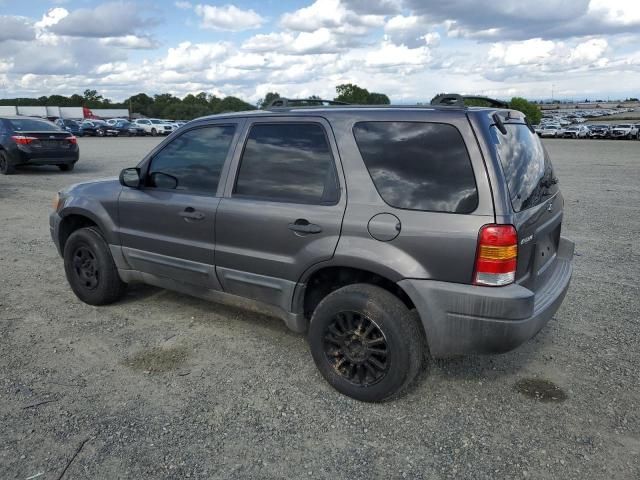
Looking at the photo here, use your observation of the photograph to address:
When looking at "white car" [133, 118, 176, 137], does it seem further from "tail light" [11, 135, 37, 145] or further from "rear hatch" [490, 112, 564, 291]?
"rear hatch" [490, 112, 564, 291]

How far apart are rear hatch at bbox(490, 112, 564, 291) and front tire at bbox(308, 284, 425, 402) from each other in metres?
0.74

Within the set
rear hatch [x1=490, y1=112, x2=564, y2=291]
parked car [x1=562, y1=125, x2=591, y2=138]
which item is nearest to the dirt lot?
rear hatch [x1=490, y1=112, x2=564, y2=291]

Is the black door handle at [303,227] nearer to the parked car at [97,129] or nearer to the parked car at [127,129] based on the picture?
the parked car at [97,129]

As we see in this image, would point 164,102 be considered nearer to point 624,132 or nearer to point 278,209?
point 624,132

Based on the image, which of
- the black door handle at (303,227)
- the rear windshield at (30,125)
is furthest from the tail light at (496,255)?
the rear windshield at (30,125)

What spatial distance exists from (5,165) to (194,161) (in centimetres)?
1248

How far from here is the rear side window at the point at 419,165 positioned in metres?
2.95

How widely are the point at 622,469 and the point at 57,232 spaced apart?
4.77 m

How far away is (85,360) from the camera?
3.90 metres

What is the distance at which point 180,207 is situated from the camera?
4.09 metres

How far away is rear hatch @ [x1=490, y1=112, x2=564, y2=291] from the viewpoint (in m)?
2.98

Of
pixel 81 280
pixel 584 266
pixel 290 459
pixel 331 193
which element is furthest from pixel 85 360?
pixel 584 266

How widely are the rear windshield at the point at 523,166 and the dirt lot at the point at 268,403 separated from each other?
50.2 inches

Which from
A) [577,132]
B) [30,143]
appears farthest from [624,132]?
[30,143]
